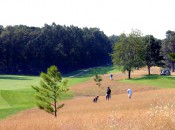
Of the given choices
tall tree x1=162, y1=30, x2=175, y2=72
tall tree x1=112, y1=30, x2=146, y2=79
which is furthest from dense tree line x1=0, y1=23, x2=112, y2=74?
tall tree x1=112, y1=30, x2=146, y2=79

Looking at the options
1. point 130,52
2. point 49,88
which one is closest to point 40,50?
point 130,52

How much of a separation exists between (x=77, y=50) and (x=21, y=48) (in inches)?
959

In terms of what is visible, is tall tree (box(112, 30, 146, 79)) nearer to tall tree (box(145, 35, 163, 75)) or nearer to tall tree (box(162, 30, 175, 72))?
tall tree (box(145, 35, 163, 75))

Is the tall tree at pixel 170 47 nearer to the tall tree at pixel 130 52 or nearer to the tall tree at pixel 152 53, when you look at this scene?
the tall tree at pixel 152 53

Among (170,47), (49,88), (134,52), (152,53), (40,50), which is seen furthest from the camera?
(40,50)

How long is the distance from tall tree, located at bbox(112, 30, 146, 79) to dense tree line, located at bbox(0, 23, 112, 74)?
56.9m

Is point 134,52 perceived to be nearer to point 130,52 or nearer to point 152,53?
point 130,52

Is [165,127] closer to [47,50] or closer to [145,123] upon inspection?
[145,123]

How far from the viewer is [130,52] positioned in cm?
6919

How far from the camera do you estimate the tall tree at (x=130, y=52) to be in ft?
221

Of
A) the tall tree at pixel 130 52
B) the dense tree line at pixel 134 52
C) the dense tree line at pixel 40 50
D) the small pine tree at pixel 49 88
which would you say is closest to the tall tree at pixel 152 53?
the dense tree line at pixel 134 52

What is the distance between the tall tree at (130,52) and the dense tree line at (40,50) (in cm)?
5695

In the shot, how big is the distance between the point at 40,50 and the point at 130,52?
58.8 metres

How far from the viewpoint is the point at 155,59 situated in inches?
2820
